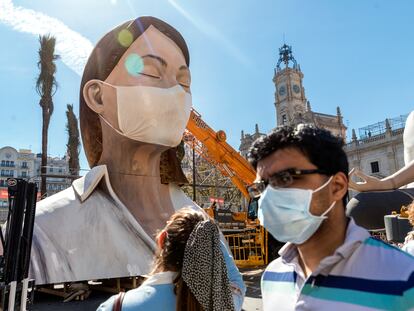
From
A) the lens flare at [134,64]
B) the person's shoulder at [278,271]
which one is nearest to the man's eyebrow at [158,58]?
the lens flare at [134,64]

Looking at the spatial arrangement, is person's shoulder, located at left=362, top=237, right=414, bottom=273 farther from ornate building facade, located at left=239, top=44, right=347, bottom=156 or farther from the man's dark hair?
ornate building facade, located at left=239, top=44, right=347, bottom=156

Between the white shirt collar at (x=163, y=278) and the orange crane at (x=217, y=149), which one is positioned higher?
the orange crane at (x=217, y=149)

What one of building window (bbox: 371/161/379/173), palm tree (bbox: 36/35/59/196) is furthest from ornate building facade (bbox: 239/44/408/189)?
palm tree (bbox: 36/35/59/196)

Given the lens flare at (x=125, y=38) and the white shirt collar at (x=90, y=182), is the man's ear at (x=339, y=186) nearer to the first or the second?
the white shirt collar at (x=90, y=182)

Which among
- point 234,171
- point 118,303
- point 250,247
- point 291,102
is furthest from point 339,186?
point 291,102

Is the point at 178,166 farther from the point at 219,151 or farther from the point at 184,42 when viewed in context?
the point at 219,151

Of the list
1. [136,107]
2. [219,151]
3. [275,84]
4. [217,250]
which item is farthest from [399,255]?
[275,84]

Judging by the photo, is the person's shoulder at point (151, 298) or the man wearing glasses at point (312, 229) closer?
the man wearing glasses at point (312, 229)

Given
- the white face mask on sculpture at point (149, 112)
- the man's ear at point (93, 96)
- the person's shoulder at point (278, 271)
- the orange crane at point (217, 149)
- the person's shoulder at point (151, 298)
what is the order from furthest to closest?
the orange crane at point (217, 149), the man's ear at point (93, 96), the white face mask on sculpture at point (149, 112), the person's shoulder at point (151, 298), the person's shoulder at point (278, 271)

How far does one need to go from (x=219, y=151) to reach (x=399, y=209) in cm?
786

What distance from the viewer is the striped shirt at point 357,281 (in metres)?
1.34

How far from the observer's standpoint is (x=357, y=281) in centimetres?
143

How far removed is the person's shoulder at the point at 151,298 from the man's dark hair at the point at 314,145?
38.8 inches

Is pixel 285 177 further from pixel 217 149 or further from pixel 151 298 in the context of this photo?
pixel 217 149
